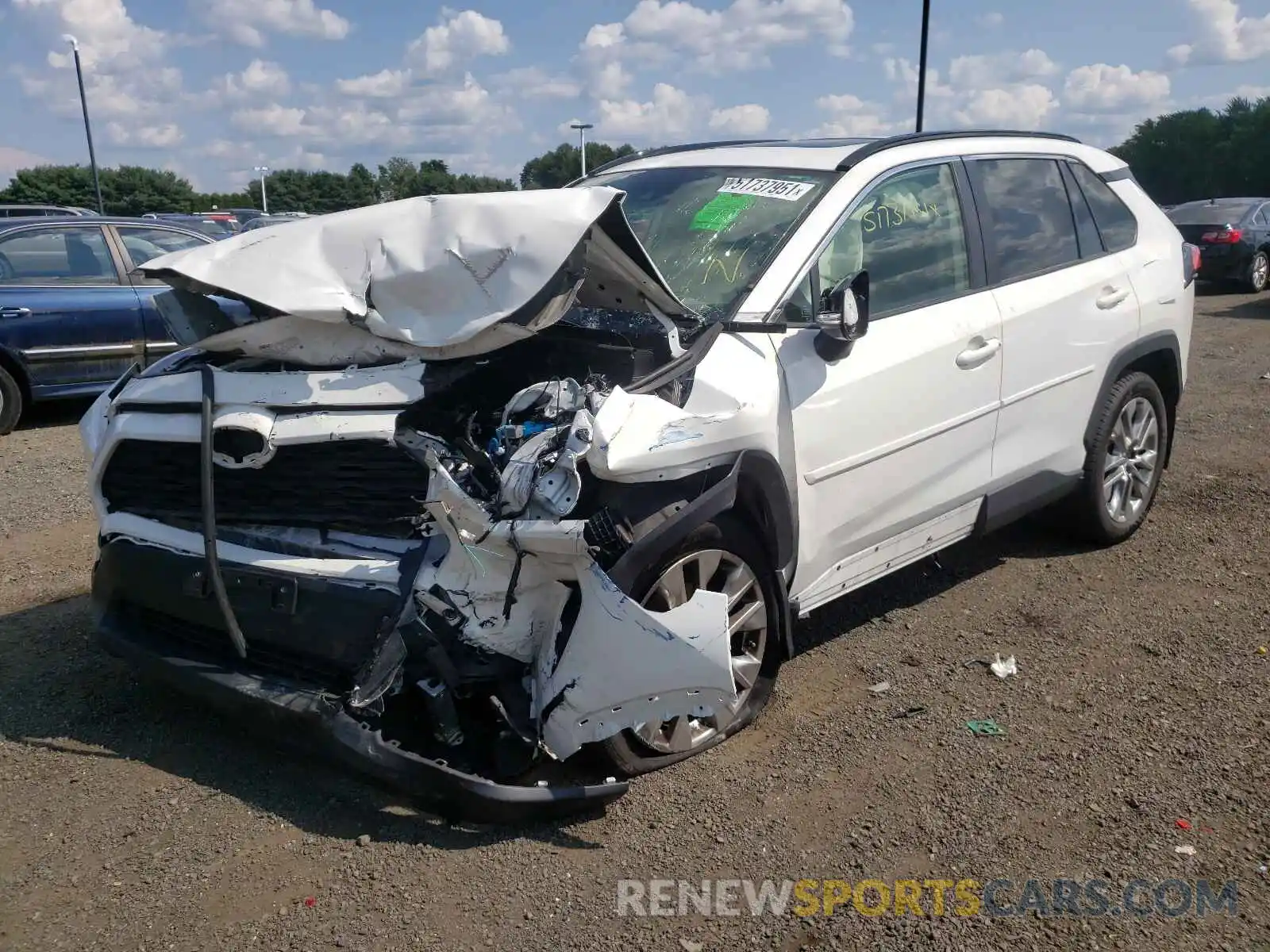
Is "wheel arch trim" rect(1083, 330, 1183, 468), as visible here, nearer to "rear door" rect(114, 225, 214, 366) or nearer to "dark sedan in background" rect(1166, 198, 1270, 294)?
"rear door" rect(114, 225, 214, 366)

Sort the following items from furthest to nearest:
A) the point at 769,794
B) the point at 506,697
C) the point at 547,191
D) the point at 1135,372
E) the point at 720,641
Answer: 1. the point at 1135,372
2. the point at 547,191
3. the point at 769,794
4. the point at 506,697
5. the point at 720,641

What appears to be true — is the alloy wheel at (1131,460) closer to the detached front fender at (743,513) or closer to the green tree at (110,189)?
the detached front fender at (743,513)

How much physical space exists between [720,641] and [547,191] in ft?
5.36

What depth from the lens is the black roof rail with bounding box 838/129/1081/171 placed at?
4098mm

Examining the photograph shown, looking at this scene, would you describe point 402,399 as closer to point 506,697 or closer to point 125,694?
point 506,697

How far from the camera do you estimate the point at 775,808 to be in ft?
10.6

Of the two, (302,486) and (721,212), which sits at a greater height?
(721,212)

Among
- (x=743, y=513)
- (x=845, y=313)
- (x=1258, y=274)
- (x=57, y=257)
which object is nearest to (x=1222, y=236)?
(x=1258, y=274)

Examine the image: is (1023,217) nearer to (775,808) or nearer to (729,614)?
(729,614)

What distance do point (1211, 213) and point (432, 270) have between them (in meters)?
18.4

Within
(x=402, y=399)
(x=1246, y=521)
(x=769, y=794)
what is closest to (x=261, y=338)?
(x=402, y=399)

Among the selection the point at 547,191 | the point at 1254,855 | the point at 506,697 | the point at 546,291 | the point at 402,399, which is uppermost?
the point at 547,191

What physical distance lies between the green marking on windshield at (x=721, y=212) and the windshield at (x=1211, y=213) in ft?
52.0

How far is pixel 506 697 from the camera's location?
122 inches
